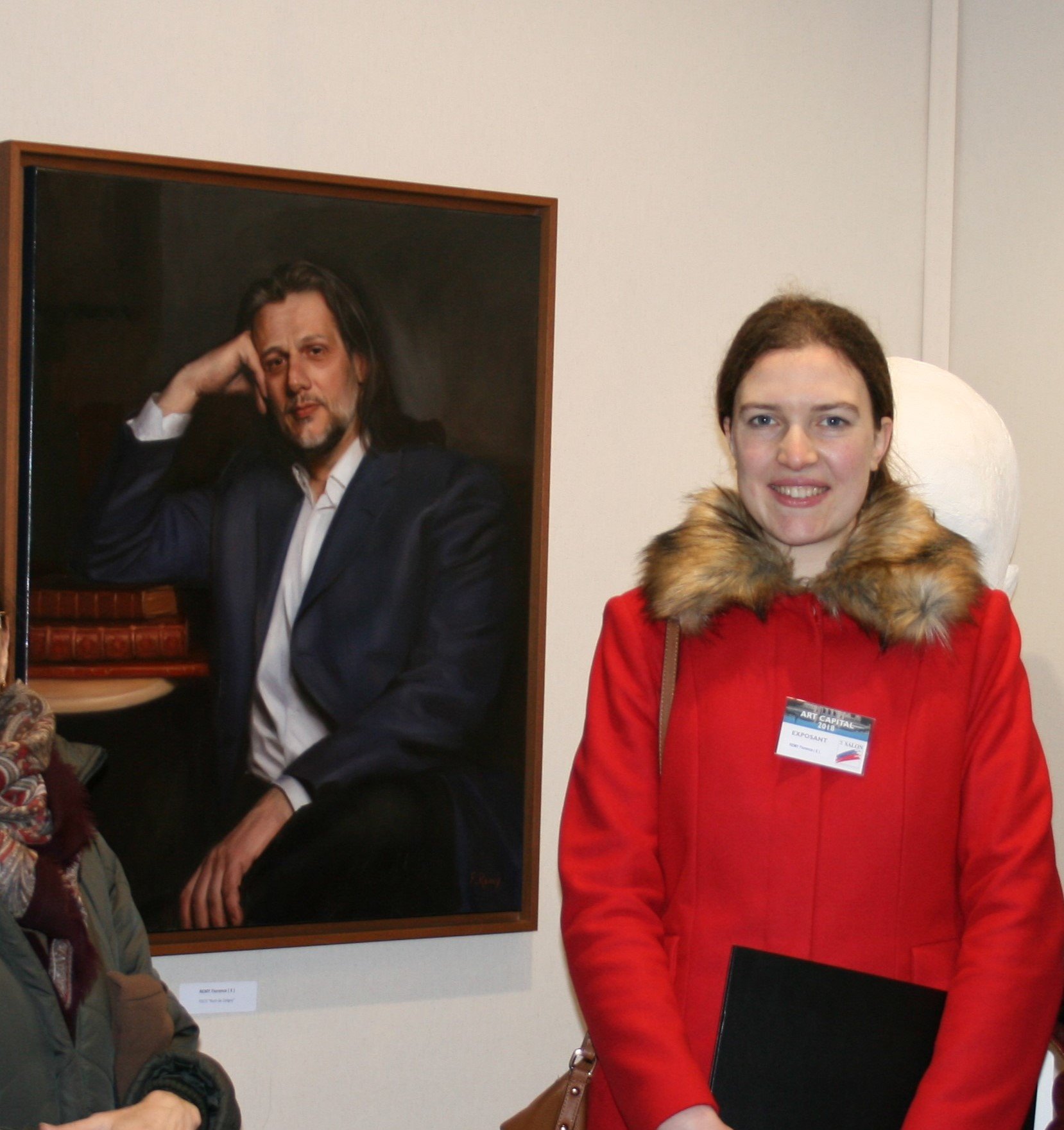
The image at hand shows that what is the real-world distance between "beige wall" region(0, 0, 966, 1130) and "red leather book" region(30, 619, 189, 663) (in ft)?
1.91

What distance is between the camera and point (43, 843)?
5.58 feet

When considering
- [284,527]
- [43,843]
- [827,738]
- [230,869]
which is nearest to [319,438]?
[284,527]

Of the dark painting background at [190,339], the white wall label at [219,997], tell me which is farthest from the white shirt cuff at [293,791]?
the white wall label at [219,997]

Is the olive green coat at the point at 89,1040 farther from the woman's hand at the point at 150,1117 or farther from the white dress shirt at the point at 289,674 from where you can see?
the white dress shirt at the point at 289,674

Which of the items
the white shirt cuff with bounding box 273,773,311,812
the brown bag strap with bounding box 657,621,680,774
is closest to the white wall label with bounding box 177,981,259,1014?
the white shirt cuff with bounding box 273,773,311,812

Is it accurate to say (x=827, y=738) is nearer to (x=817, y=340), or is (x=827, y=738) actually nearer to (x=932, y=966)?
(x=932, y=966)

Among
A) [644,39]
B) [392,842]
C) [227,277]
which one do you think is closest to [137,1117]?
[392,842]

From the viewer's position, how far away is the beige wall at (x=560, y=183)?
244cm

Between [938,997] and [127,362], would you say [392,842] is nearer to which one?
[127,362]

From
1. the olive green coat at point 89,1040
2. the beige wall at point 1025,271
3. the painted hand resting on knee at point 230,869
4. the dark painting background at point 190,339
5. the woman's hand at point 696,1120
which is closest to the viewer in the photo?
the woman's hand at point 696,1120

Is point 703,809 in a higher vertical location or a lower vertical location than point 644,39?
lower

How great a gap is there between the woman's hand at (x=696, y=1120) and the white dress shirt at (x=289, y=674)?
3.82 feet

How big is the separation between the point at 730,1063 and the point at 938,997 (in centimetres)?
26

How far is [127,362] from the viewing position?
235cm
